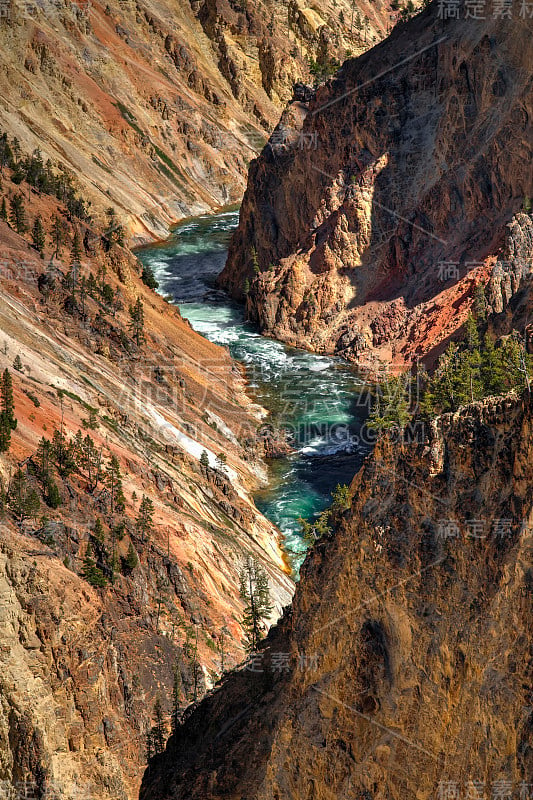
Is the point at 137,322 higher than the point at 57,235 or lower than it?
lower

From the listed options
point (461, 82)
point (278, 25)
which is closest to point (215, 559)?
point (461, 82)

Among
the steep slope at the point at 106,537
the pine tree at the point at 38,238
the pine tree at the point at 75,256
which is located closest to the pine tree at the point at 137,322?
the steep slope at the point at 106,537

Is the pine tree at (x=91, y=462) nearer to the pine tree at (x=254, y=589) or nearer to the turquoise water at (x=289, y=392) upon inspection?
the pine tree at (x=254, y=589)

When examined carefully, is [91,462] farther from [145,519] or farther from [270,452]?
[270,452]

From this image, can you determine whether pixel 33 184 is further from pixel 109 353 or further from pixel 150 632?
pixel 150 632

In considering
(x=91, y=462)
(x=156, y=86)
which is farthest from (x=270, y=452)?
(x=156, y=86)

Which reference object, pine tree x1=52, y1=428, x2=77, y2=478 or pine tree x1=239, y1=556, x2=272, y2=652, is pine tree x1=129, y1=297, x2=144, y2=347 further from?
pine tree x1=52, y1=428, x2=77, y2=478
